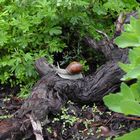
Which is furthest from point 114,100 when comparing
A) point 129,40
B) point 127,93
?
point 129,40

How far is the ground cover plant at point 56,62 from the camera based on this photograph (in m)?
3.28

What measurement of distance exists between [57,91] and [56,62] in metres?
0.70

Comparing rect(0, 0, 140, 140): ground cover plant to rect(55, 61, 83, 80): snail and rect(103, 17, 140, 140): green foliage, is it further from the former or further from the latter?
rect(103, 17, 140, 140): green foliage

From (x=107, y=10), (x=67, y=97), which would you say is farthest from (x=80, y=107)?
(x=107, y=10)

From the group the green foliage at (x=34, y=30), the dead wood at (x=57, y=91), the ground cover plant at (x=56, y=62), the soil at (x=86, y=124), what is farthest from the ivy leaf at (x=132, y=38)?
the green foliage at (x=34, y=30)

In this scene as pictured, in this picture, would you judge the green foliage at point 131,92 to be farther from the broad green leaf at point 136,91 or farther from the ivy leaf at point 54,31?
the ivy leaf at point 54,31

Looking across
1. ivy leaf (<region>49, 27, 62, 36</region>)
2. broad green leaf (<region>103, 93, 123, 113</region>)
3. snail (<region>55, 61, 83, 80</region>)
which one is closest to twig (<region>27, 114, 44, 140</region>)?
snail (<region>55, 61, 83, 80</region>)

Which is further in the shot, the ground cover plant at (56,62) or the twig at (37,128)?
the ground cover plant at (56,62)

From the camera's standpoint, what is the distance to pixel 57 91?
140 inches

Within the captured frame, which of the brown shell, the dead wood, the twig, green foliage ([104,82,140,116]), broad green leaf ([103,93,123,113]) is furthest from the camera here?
the brown shell

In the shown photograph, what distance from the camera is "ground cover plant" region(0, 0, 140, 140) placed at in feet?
10.8

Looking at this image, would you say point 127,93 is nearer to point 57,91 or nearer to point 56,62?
point 57,91

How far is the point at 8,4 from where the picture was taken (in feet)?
15.1

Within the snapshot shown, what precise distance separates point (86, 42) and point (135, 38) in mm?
2368
